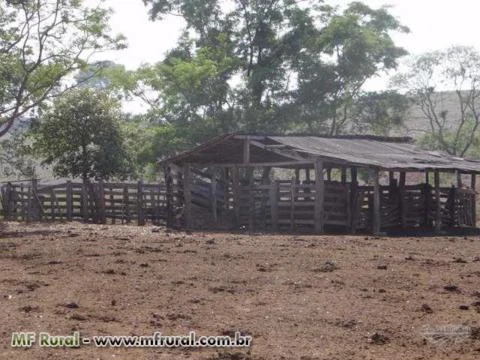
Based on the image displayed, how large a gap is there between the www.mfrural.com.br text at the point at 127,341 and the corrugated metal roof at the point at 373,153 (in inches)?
506

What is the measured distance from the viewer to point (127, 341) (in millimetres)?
6453

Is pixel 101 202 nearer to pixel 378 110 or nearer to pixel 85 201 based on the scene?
pixel 85 201

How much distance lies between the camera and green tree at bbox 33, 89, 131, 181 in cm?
3020

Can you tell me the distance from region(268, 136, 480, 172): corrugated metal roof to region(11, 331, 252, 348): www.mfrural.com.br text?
1286 cm

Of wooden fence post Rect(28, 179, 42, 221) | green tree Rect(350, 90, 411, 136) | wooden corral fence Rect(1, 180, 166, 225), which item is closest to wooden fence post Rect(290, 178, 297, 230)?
wooden corral fence Rect(1, 180, 166, 225)

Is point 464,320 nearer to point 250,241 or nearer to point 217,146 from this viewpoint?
point 250,241

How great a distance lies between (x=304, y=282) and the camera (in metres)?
9.80

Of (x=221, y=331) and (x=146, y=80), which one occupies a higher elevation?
(x=146, y=80)

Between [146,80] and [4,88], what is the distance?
12636mm

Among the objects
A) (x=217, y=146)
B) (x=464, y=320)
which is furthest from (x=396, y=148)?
(x=464, y=320)

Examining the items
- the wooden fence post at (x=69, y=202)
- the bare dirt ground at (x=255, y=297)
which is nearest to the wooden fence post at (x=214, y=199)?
the wooden fence post at (x=69, y=202)

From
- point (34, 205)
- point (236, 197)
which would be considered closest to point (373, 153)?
→ point (236, 197)

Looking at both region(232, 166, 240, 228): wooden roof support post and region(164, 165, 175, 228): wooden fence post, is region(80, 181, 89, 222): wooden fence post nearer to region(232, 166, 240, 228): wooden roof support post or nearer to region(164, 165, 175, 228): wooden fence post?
region(164, 165, 175, 228): wooden fence post

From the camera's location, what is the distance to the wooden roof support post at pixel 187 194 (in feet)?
75.4
